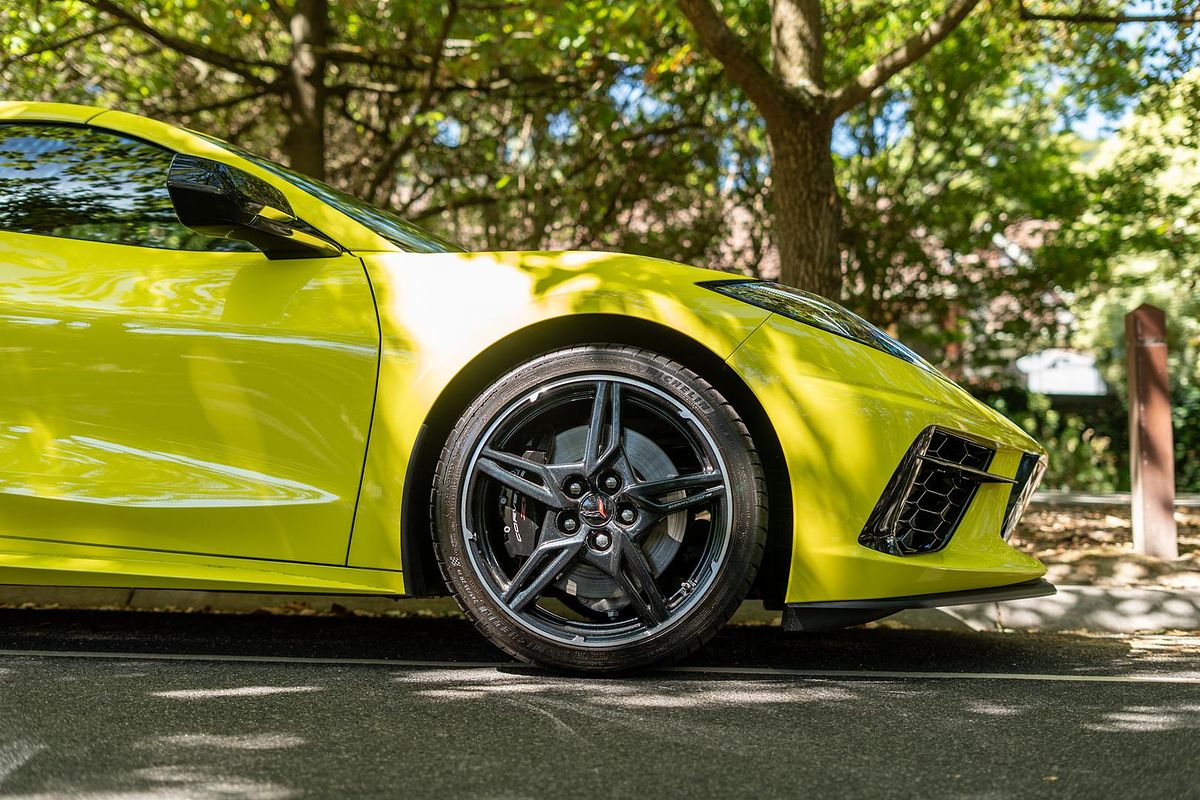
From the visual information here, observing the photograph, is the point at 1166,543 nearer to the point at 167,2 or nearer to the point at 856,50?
the point at 856,50

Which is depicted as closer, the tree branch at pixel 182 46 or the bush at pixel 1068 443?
the tree branch at pixel 182 46

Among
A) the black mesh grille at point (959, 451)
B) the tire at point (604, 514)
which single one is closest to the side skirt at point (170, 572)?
the tire at point (604, 514)

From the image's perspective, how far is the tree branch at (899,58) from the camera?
5.50m

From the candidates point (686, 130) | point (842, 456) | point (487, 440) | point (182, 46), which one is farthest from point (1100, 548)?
point (182, 46)

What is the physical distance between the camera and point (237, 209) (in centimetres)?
270

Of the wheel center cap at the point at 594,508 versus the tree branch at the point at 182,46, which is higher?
the tree branch at the point at 182,46

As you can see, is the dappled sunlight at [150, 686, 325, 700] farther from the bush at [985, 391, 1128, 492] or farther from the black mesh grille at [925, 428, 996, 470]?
the bush at [985, 391, 1128, 492]

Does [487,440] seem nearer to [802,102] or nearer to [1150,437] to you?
[802,102]

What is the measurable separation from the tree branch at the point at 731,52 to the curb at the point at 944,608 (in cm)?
287

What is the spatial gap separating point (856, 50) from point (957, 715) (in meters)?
9.14

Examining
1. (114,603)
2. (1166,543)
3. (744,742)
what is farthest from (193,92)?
(744,742)

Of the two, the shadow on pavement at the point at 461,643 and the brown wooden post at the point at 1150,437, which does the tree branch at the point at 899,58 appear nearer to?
the brown wooden post at the point at 1150,437

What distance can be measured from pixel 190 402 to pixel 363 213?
2.63 feet

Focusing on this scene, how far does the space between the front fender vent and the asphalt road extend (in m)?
0.39
